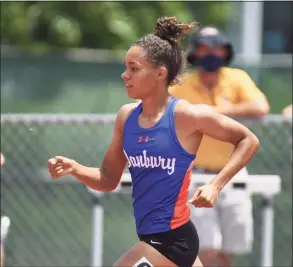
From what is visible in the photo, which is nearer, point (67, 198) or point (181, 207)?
point (181, 207)

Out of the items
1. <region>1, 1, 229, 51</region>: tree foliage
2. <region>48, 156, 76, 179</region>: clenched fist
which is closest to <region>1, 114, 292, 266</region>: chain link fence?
<region>48, 156, 76, 179</region>: clenched fist

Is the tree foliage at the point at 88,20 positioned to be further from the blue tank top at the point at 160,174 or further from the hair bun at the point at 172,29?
the blue tank top at the point at 160,174

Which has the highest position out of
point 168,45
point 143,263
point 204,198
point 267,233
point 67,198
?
point 168,45

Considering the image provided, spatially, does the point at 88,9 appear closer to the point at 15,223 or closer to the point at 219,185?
the point at 15,223

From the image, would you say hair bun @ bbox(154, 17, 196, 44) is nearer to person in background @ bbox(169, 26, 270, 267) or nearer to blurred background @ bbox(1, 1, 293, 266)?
person in background @ bbox(169, 26, 270, 267)

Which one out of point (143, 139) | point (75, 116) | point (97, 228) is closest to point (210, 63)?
point (75, 116)

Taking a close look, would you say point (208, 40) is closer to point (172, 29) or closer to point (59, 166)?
point (172, 29)

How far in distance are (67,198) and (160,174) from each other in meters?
2.57

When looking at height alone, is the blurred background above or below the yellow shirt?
below

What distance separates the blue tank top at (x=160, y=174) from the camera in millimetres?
4438

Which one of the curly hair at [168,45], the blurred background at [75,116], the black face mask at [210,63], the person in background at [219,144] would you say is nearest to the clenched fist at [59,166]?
the curly hair at [168,45]

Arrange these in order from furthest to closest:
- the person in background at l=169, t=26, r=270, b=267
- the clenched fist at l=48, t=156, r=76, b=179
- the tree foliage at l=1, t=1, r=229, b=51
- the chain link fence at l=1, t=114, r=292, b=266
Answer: the tree foliage at l=1, t=1, r=229, b=51 < the chain link fence at l=1, t=114, r=292, b=266 < the person in background at l=169, t=26, r=270, b=267 < the clenched fist at l=48, t=156, r=76, b=179

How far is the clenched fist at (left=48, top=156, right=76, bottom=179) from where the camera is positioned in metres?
4.52

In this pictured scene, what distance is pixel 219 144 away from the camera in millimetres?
6094
